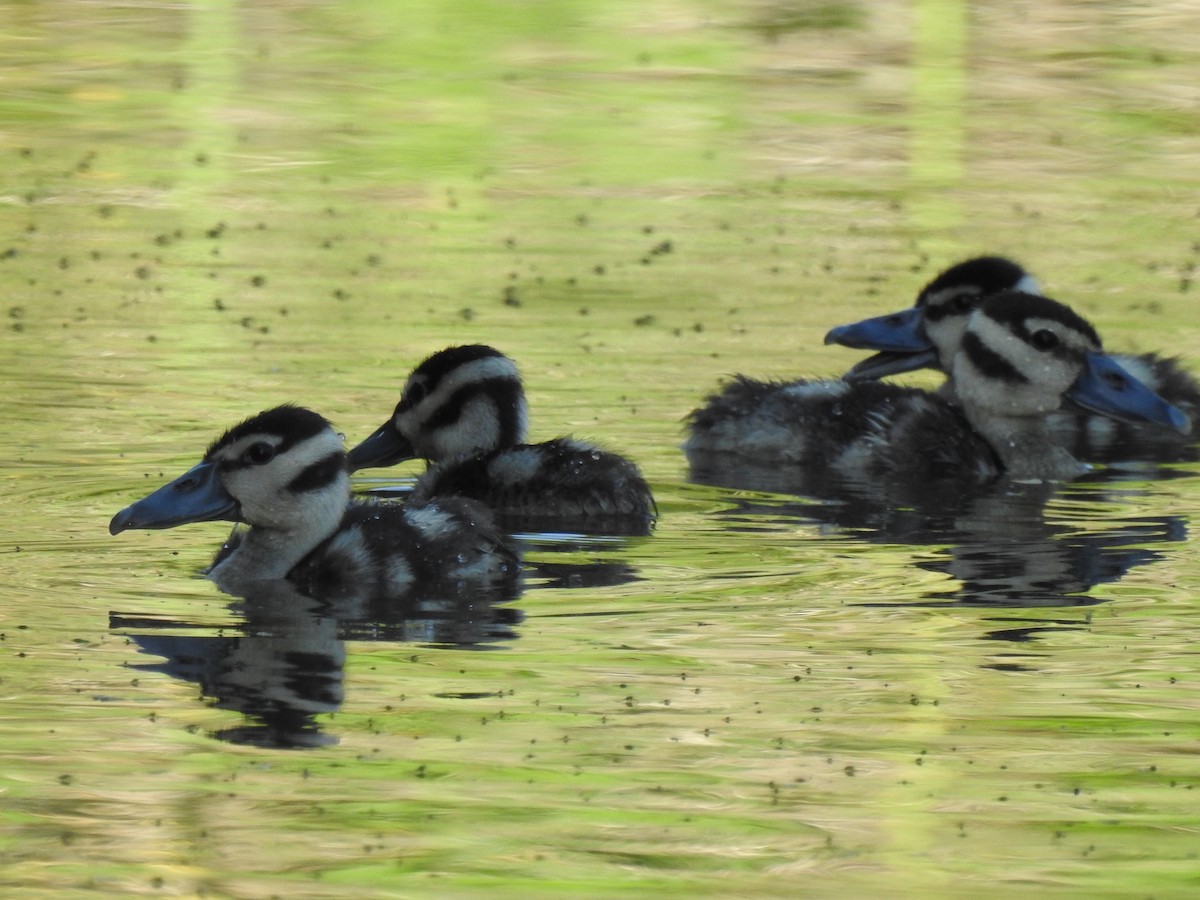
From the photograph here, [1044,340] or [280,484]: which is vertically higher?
[280,484]

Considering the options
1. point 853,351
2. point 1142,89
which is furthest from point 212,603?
point 1142,89

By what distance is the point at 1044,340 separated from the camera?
9.52 metres

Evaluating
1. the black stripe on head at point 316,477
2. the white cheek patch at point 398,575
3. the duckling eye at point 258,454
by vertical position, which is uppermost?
the duckling eye at point 258,454

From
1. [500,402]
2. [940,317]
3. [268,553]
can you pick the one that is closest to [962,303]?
[940,317]

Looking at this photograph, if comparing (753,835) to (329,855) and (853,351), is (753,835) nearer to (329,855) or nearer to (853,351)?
(329,855)

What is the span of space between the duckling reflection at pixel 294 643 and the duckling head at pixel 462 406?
1.63 m

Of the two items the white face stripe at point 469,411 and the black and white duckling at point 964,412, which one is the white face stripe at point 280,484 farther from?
the black and white duckling at point 964,412

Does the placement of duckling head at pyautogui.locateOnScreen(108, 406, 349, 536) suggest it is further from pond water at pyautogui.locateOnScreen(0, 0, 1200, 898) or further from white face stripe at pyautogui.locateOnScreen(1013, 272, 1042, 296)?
white face stripe at pyautogui.locateOnScreen(1013, 272, 1042, 296)

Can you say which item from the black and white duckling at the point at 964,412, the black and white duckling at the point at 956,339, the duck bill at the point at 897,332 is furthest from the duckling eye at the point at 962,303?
the black and white duckling at the point at 964,412

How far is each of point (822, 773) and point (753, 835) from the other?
421 millimetres

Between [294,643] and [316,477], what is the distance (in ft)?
2.91

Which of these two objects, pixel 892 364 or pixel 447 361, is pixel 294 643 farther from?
pixel 892 364

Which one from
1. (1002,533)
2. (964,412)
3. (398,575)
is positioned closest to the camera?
(398,575)

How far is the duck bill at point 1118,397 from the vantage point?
936 cm
